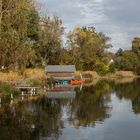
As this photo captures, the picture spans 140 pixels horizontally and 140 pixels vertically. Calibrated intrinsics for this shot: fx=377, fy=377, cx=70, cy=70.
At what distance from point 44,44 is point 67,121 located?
1908 inches

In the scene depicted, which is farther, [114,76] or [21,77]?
[114,76]

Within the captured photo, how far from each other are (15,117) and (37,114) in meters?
2.43

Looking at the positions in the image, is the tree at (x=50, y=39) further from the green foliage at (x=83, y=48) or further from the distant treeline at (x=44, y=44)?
the green foliage at (x=83, y=48)

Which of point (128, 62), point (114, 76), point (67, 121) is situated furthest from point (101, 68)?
point (67, 121)

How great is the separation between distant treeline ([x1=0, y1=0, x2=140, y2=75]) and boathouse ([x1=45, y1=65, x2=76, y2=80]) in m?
3.58

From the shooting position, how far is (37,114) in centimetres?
3012

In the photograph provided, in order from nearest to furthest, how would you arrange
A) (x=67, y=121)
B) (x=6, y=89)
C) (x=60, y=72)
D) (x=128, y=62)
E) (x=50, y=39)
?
(x=67, y=121)
(x=6, y=89)
(x=60, y=72)
(x=50, y=39)
(x=128, y=62)

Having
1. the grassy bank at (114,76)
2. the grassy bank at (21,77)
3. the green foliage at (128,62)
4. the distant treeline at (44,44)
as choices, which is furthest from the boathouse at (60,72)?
the green foliage at (128,62)

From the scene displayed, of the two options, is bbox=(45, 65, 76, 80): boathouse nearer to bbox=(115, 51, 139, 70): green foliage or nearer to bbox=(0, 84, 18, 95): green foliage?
bbox=(0, 84, 18, 95): green foliage

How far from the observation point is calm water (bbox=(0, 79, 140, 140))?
21.8 meters

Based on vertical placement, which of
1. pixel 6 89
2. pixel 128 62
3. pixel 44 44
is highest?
pixel 44 44

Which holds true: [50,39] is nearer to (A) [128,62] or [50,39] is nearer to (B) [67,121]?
(A) [128,62]

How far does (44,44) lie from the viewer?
7444 cm

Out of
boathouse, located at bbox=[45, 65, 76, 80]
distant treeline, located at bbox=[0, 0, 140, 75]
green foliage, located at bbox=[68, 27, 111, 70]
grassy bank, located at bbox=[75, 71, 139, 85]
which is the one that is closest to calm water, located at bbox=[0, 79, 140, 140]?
distant treeline, located at bbox=[0, 0, 140, 75]
